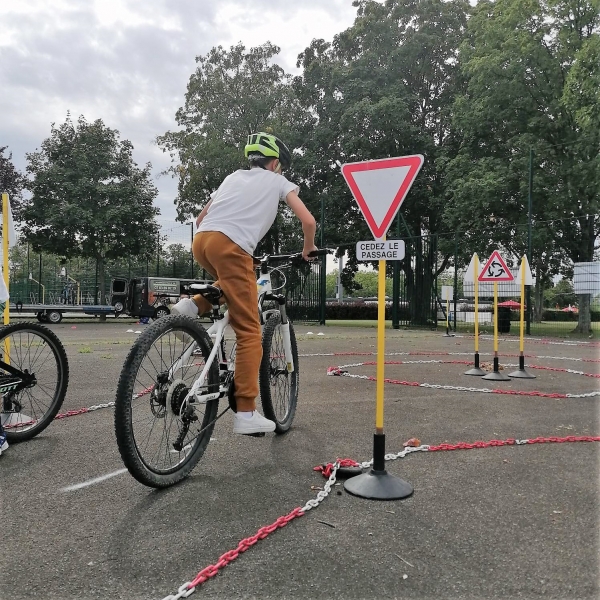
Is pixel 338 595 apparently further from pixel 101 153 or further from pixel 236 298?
pixel 101 153

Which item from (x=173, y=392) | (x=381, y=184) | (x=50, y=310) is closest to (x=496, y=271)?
(x=381, y=184)

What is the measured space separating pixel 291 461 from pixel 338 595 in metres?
1.55

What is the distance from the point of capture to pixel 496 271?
25.7ft

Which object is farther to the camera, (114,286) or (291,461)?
(114,286)

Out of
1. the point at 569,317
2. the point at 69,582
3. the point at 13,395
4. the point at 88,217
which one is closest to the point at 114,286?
the point at 88,217

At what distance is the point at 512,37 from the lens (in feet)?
68.7

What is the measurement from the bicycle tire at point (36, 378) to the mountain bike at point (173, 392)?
4.43 feet

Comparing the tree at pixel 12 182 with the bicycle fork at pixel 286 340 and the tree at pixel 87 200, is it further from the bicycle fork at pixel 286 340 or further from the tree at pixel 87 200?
the bicycle fork at pixel 286 340

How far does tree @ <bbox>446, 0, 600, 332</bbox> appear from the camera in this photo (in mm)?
19938

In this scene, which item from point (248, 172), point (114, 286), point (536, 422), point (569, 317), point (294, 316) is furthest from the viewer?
point (569, 317)

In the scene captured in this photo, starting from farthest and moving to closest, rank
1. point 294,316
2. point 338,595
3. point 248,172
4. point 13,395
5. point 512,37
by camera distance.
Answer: point 294,316 < point 512,37 < point 13,395 < point 248,172 < point 338,595

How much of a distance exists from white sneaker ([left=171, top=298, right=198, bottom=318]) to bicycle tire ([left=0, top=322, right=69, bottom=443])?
1.17 m

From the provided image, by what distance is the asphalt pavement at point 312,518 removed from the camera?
6.68 feet

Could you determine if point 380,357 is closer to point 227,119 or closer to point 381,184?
point 381,184
